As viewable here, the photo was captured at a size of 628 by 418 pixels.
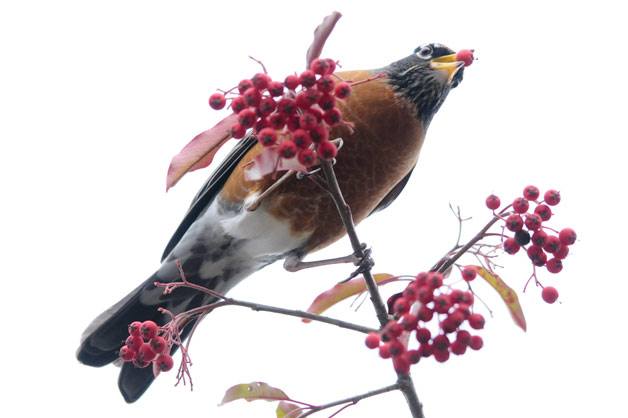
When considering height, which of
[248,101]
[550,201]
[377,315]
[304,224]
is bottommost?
[377,315]

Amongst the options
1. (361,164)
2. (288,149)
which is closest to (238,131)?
(288,149)

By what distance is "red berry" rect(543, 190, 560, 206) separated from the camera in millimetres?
1660

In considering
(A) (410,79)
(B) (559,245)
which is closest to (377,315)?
(B) (559,245)

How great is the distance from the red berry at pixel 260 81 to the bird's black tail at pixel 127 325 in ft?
5.37

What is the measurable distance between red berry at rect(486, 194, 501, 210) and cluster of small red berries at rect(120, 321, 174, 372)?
2.38 ft

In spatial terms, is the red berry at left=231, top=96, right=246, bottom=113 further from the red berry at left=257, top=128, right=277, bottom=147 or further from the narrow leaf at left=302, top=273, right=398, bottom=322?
the narrow leaf at left=302, top=273, right=398, bottom=322

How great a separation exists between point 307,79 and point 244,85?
13cm

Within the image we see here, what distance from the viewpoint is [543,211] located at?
1.65 meters

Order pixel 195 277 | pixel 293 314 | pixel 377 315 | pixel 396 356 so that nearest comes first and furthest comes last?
pixel 396 356 < pixel 377 315 < pixel 293 314 < pixel 195 277

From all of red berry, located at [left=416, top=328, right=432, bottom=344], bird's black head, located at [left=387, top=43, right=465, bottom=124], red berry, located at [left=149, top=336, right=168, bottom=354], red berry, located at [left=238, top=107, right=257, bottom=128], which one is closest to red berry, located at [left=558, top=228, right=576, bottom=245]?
red berry, located at [left=416, top=328, right=432, bottom=344]

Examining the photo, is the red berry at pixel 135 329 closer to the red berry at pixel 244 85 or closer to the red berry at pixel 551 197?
the red berry at pixel 244 85

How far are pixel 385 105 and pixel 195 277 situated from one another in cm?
103

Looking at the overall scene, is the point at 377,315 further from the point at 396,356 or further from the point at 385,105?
the point at 385,105

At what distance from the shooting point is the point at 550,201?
1659mm
